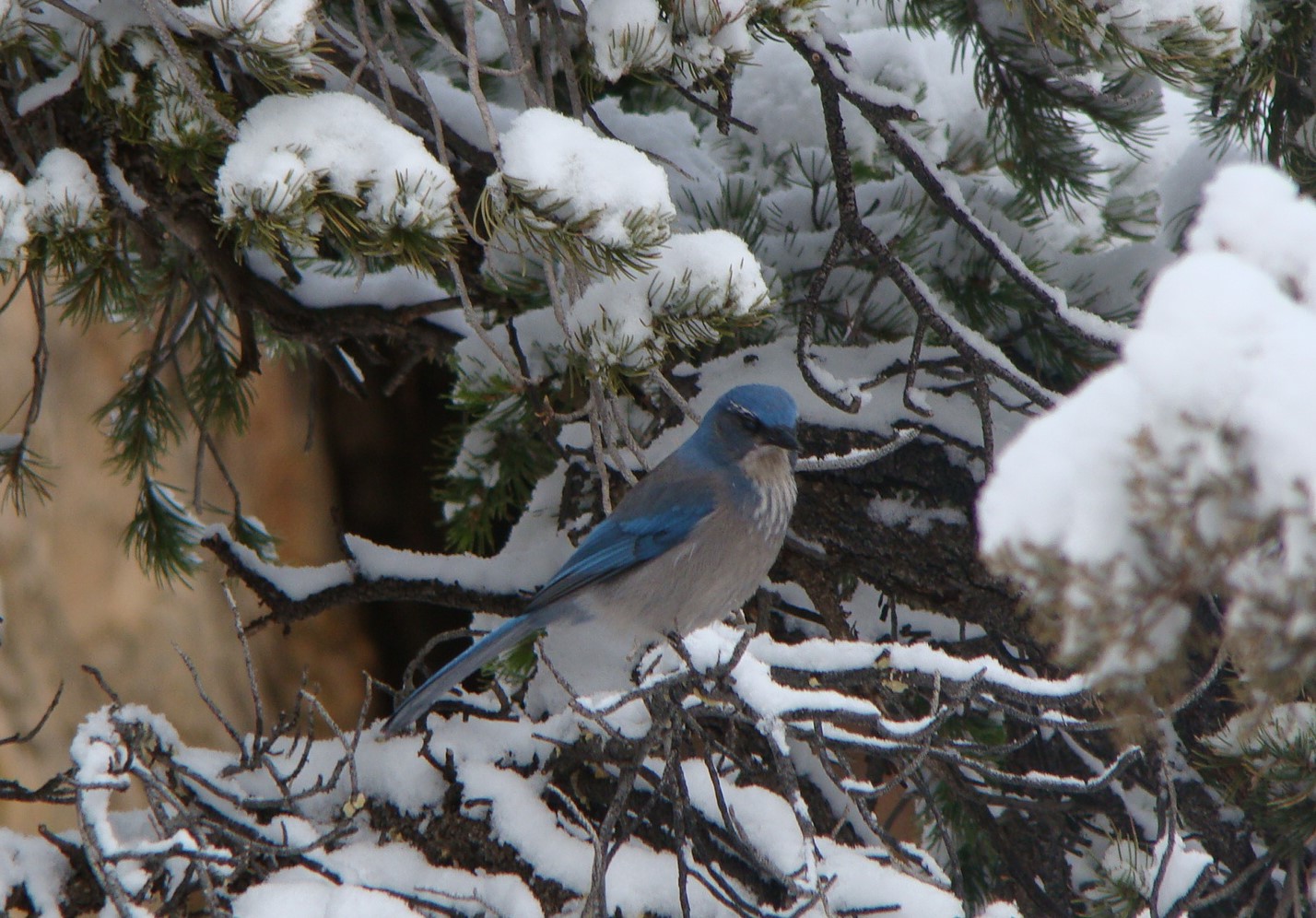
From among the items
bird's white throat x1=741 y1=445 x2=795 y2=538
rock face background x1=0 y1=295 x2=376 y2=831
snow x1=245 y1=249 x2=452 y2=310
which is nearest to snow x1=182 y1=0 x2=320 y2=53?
snow x1=245 y1=249 x2=452 y2=310

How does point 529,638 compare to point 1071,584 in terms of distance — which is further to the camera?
point 529,638

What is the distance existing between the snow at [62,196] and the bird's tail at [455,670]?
1.27 meters

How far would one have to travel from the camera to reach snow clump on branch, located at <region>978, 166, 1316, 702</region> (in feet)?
2.38

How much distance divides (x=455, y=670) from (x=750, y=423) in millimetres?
989

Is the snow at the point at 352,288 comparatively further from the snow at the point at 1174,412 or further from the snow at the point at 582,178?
the snow at the point at 1174,412

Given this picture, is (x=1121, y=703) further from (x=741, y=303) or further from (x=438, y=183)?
(x=438, y=183)

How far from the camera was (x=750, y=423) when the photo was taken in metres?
2.92

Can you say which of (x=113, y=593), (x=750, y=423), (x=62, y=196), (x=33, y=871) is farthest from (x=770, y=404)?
(x=113, y=593)

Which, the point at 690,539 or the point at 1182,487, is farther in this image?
the point at 690,539

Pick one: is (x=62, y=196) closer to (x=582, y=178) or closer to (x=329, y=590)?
(x=582, y=178)

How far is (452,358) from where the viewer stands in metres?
3.19

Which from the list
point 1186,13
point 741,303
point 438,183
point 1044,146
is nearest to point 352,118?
point 438,183

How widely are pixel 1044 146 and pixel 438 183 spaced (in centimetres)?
164

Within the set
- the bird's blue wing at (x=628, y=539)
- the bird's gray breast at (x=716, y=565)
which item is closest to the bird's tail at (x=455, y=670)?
the bird's blue wing at (x=628, y=539)
